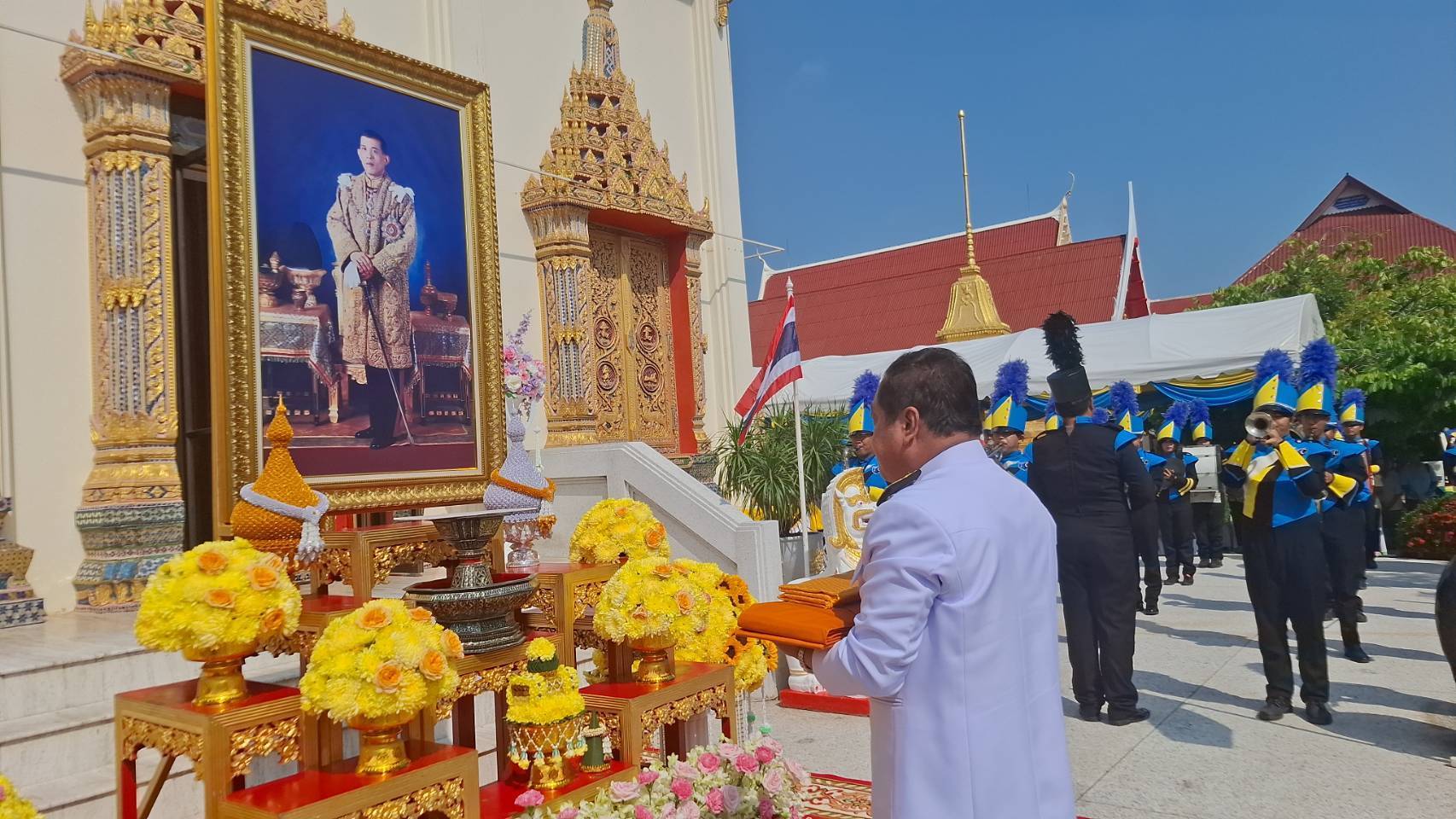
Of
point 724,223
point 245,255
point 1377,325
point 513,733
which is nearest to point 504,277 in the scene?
point 724,223

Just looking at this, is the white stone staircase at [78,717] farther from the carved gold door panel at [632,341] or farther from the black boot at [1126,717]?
the carved gold door panel at [632,341]

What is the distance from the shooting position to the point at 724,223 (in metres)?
11.1

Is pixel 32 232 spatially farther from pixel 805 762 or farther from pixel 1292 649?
pixel 1292 649

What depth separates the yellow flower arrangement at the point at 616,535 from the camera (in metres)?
4.32

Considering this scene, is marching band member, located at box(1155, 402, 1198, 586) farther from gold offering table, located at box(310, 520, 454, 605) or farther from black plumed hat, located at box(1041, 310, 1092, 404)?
gold offering table, located at box(310, 520, 454, 605)

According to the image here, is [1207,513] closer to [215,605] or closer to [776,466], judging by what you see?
[776,466]

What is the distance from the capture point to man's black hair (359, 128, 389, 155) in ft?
15.3

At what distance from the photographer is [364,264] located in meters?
4.79

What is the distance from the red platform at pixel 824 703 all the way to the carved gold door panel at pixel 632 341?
11.9ft

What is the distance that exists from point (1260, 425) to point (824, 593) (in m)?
4.90

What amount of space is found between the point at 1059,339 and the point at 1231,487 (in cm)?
153

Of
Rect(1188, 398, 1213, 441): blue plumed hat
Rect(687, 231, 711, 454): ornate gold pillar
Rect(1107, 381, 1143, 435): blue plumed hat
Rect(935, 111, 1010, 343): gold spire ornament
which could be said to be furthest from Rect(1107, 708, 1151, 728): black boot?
Rect(935, 111, 1010, 343): gold spire ornament

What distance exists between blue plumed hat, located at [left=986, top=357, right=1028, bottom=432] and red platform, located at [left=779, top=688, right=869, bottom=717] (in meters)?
4.88

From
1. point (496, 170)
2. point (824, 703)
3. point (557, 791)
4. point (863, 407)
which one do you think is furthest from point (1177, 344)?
point (557, 791)
